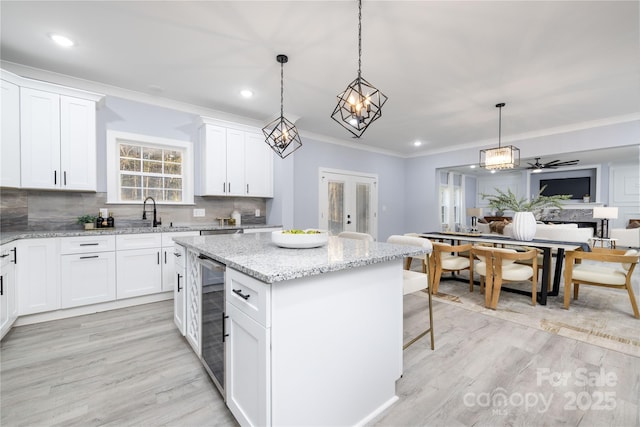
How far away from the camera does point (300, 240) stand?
179 centimetres

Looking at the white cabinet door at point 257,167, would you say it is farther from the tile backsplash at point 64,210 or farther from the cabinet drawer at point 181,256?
the cabinet drawer at point 181,256

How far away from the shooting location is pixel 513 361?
2.13 m

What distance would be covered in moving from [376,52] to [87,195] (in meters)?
3.66

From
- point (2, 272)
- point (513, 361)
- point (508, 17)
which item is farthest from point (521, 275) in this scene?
point (2, 272)

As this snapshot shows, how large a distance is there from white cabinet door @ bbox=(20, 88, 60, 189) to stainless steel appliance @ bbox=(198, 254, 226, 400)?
2.41 meters

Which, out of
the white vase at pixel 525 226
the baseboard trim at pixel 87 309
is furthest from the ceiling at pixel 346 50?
the baseboard trim at pixel 87 309

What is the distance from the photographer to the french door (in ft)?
18.8

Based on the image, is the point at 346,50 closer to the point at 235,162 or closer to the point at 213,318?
the point at 235,162

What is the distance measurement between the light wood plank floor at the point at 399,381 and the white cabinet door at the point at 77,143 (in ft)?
5.01

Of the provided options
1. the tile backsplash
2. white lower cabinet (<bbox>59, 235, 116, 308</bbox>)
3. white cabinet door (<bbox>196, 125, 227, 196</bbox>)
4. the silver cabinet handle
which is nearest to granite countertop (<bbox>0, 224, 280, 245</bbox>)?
white lower cabinet (<bbox>59, 235, 116, 308</bbox>)

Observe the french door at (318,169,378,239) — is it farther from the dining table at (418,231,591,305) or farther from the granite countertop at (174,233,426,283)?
the granite countertop at (174,233,426,283)

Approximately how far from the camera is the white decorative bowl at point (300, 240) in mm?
1785

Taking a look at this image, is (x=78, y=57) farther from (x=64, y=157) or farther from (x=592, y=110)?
(x=592, y=110)

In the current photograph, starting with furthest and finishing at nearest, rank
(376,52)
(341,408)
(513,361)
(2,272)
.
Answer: (376,52) < (2,272) < (513,361) < (341,408)
